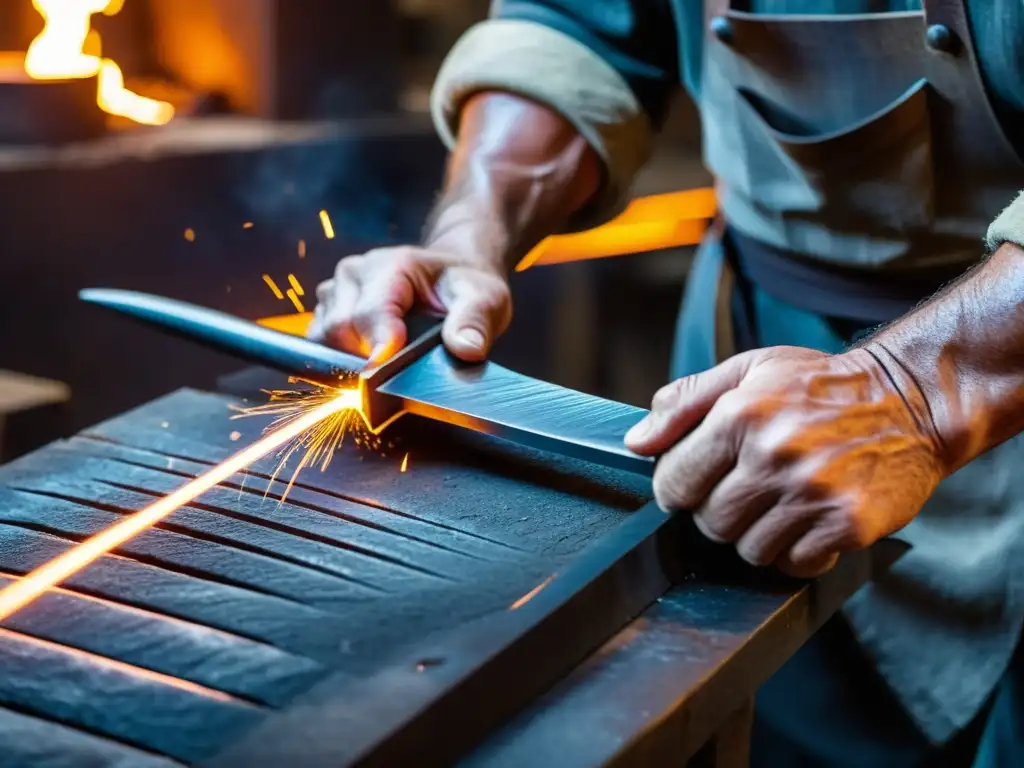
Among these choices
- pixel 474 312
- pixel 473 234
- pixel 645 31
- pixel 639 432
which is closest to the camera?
pixel 639 432

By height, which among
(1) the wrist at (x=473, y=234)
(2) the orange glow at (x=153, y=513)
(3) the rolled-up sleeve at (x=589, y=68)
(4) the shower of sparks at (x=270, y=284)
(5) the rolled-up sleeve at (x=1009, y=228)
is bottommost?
(4) the shower of sparks at (x=270, y=284)

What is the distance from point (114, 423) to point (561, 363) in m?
2.14

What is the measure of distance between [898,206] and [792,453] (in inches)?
20.5

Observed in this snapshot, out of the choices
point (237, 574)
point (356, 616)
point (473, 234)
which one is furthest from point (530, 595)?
point (473, 234)

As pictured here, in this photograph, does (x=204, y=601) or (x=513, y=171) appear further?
(x=513, y=171)

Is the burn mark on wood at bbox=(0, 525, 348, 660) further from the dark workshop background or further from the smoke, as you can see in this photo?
the smoke

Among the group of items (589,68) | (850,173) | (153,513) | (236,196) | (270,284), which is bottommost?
(270,284)

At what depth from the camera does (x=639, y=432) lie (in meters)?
0.91

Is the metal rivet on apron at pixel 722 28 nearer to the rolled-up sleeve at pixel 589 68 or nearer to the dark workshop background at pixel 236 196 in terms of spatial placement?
the rolled-up sleeve at pixel 589 68

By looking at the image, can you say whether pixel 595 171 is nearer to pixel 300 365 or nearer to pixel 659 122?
pixel 659 122

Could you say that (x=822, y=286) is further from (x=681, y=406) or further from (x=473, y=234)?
(x=681, y=406)

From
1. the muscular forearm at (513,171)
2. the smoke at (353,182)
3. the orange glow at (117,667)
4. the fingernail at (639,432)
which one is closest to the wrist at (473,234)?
the muscular forearm at (513,171)

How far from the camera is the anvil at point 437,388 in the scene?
38.2 inches

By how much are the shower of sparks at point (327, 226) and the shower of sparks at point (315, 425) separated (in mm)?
1514
